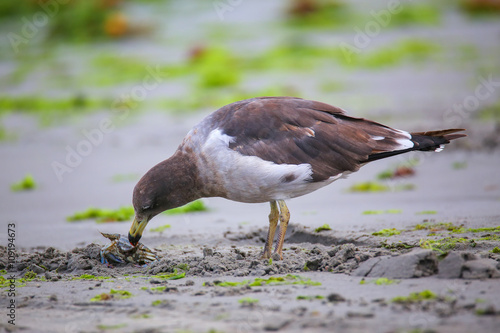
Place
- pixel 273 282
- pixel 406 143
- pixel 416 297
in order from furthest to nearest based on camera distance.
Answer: pixel 406 143 < pixel 273 282 < pixel 416 297

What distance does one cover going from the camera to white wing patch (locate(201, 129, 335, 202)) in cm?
621

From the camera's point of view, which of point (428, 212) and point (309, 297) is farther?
point (428, 212)

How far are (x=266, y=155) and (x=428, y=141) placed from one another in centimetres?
165

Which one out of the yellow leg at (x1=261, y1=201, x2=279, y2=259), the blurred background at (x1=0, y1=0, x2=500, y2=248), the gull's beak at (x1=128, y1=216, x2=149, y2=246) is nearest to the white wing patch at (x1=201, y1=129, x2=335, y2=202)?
the yellow leg at (x1=261, y1=201, x2=279, y2=259)

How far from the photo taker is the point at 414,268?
4.96 meters

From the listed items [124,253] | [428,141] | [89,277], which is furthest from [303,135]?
[89,277]

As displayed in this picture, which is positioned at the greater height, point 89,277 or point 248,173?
point 248,173

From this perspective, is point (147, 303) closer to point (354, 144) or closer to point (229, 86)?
point (354, 144)

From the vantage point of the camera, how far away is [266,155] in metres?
6.32

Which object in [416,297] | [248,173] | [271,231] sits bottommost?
[416,297]

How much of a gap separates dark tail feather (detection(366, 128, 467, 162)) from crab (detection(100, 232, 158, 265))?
93.5 inches

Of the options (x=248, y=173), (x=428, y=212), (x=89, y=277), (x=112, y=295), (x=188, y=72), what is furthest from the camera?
(x=188, y=72)

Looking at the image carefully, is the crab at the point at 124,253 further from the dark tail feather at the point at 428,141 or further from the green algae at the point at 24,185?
the green algae at the point at 24,185

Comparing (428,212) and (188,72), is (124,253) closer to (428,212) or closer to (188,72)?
(428,212)
